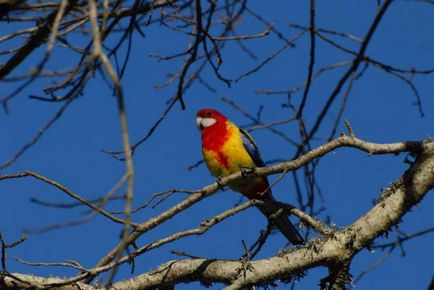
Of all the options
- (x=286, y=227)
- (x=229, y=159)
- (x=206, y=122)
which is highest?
(x=206, y=122)

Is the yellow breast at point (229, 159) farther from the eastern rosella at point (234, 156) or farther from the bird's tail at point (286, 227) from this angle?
the bird's tail at point (286, 227)

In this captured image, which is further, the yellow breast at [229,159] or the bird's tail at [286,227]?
the yellow breast at [229,159]

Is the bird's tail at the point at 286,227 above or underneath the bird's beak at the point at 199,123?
underneath

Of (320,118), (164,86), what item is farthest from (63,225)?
(164,86)

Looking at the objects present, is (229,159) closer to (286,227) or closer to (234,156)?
(234,156)

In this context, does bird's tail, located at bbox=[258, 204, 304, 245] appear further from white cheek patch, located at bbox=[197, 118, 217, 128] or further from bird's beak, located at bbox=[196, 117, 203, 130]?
bird's beak, located at bbox=[196, 117, 203, 130]

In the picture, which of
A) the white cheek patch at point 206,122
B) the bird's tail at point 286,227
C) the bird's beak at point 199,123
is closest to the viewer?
the bird's tail at point 286,227

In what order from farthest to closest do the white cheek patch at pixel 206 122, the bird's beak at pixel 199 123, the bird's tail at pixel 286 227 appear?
1. the bird's beak at pixel 199 123
2. the white cheek patch at pixel 206 122
3. the bird's tail at pixel 286 227

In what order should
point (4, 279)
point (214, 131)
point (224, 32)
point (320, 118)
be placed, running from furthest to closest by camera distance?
point (214, 131) → point (224, 32) → point (4, 279) → point (320, 118)

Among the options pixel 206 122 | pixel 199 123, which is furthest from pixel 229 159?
pixel 199 123

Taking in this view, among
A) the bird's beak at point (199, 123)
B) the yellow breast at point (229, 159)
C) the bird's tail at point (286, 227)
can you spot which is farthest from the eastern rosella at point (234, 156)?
the bird's tail at point (286, 227)

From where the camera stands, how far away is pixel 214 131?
618 cm

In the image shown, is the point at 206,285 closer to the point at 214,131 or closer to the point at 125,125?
the point at 214,131

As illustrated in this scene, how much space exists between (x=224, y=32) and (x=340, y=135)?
881 mm
